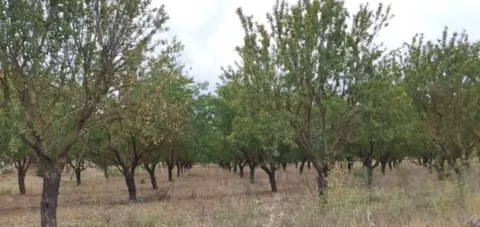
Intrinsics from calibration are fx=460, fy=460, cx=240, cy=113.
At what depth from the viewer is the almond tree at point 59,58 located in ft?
38.4

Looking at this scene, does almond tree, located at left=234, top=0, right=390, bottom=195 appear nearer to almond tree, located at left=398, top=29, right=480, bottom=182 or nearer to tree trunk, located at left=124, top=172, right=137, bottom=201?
almond tree, located at left=398, top=29, right=480, bottom=182

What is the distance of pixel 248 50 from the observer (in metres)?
18.1

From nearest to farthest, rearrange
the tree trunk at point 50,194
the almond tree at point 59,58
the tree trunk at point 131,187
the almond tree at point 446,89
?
the almond tree at point 59,58, the tree trunk at point 50,194, the almond tree at point 446,89, the tree trunk at point 131,187

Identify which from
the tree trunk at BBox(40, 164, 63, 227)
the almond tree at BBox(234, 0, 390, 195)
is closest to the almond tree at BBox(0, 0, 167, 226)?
the tree trunk at BBox(40, 164, 63, 227)

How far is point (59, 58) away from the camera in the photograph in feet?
40.6

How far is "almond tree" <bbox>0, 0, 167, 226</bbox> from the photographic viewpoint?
11711 millimetres

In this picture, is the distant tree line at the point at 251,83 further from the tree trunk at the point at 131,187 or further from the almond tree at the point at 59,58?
the tree trunk at the point at 131,187

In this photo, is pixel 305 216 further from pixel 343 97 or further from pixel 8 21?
pixel 8 21

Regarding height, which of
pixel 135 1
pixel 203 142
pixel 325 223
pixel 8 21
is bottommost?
pixel 325 223

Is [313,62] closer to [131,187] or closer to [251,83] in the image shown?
[251,83]

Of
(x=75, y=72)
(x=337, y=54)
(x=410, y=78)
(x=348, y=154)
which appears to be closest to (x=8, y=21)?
(x=75, y=72)

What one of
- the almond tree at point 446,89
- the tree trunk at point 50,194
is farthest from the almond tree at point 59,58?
the almond tree at point 446,89

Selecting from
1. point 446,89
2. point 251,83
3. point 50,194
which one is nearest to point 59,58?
point 50,194

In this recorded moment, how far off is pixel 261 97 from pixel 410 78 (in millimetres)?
10836
